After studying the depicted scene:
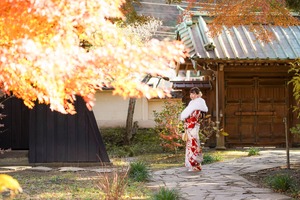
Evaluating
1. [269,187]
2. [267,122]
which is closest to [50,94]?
[269,187]

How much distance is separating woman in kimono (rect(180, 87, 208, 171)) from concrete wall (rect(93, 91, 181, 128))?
13.8m

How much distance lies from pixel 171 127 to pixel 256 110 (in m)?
3.36

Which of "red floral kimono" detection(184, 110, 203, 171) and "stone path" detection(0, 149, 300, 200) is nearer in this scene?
"stone path" detection(0, 149, 300, 200)

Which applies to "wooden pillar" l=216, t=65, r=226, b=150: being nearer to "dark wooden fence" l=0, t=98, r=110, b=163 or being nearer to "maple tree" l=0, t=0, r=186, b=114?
"dark wooden fence" l=0, t=98, r=110, b=163

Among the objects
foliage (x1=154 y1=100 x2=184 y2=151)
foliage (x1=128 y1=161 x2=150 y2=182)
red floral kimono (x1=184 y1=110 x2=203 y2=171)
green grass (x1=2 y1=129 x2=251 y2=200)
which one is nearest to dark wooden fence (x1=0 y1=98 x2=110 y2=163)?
green grass (x1=2 y1=129 x2=251 y2=200)

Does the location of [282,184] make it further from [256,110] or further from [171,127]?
[256,110]

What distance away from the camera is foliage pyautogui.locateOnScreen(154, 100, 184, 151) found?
643 inches

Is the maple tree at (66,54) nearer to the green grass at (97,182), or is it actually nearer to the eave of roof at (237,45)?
the green grass at (97,182)

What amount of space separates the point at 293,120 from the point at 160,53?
13718mm

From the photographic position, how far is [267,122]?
17812 millimetres

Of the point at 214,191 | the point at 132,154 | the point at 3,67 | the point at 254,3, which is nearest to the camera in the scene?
the point at 3,67

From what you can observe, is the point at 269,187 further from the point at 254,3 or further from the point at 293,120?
the point at 293,120

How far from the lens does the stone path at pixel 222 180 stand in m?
8.36

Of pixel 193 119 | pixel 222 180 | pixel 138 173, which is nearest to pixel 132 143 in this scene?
pixel 193 119
